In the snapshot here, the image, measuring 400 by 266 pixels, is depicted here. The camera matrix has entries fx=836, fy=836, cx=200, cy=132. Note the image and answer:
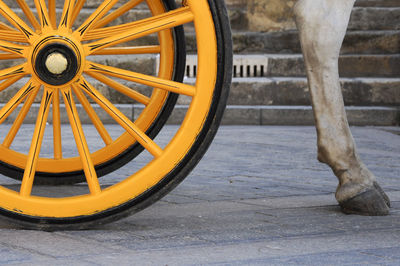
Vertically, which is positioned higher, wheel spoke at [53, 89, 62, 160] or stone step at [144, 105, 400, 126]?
stone step at [144, 105, 400, 126]

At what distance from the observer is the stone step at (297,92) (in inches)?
295

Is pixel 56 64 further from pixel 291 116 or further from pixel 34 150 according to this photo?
pixel 291 116

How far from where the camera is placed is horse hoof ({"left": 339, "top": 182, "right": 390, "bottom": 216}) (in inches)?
109

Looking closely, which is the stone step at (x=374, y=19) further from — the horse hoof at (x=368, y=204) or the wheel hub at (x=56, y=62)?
the wheel hub at (x=56, y=62)

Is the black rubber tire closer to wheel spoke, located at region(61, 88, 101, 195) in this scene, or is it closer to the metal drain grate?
wheel spoke, located at region(61, 88, 101, 195)

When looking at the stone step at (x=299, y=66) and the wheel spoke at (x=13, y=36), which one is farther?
the stone step at (x=299, y=66)

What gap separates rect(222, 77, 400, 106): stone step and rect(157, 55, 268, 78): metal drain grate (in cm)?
36

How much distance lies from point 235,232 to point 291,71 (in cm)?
552

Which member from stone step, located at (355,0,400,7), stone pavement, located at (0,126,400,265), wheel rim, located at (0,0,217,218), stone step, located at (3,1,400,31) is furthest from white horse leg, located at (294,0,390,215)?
stone step, located at (355,0,400,7)

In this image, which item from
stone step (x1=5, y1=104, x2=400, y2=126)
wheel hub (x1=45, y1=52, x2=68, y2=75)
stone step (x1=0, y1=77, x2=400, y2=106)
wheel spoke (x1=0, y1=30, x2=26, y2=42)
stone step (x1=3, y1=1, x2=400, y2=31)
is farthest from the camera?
stone step (x1=3, y1=1, x2=400, y2=31)

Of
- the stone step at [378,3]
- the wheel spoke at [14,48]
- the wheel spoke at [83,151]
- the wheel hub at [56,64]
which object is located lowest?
the wheel spoke at [83,151]

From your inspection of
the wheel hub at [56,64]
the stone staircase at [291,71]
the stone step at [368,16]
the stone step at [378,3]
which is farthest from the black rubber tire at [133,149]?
the stone step at [378,3]

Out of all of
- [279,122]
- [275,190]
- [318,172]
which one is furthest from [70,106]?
[279,122]

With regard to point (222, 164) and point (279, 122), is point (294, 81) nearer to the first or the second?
point (279, 122)
